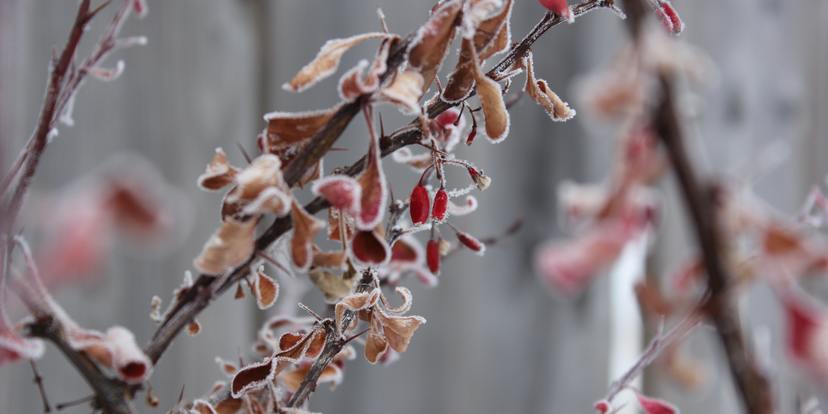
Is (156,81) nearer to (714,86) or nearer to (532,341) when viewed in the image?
(532,341)

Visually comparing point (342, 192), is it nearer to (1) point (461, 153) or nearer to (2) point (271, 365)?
(2) point (271, 365)

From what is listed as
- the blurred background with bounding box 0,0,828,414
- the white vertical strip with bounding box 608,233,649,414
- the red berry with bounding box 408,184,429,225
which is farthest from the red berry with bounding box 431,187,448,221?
the white vertical strip with bounding box 608,233,649,414

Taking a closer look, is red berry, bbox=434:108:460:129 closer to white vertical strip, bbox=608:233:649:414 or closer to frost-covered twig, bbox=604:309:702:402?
frost-covered twig, bbox=604:309:702:402

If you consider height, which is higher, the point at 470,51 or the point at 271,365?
the point at 470,51

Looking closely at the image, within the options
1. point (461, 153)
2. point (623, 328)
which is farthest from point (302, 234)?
point (623, 328)

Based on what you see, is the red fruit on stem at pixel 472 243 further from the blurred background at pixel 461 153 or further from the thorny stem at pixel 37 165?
the blurred background at pixel 461 153

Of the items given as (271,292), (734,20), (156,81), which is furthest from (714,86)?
(271,292)

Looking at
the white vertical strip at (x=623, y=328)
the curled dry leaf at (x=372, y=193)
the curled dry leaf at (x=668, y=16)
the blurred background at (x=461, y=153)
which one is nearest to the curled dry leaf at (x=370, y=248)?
the curled dry leaf at (x=372, y=193)

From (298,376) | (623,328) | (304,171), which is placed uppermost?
(304,171)
